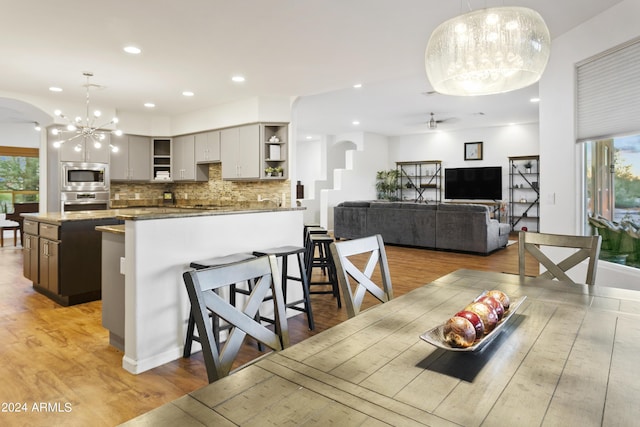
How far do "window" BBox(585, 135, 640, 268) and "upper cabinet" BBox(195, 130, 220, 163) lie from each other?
17.2 feet

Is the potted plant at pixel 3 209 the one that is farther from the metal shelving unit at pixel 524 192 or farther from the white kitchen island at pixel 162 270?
the metal shelving unit at pixel 524 192

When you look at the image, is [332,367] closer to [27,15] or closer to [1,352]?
[1,352]

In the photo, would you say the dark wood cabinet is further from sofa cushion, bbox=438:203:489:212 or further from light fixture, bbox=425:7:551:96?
sofa cushion, bbox=438:203:489:212

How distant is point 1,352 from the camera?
9.25ft

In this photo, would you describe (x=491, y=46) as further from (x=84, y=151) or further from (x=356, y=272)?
(x=84, y=151)

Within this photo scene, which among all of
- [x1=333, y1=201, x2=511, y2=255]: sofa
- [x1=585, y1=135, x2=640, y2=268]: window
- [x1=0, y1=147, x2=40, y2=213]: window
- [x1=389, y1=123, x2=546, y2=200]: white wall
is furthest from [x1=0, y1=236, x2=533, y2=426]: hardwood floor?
[x1=389, y1=123, x2=546, y2=200]: white wall

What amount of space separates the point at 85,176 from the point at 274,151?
10.8 feet

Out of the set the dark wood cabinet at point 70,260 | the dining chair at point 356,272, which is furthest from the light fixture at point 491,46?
the dark wood cabinet at point 70,260

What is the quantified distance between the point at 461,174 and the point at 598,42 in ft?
23.7

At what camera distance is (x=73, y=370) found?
2539 mm

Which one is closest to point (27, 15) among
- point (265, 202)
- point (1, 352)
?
point (1, 352)

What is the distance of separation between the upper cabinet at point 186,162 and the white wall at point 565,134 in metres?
5.47

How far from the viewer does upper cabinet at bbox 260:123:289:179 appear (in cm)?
607

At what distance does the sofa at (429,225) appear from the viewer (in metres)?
6.76
